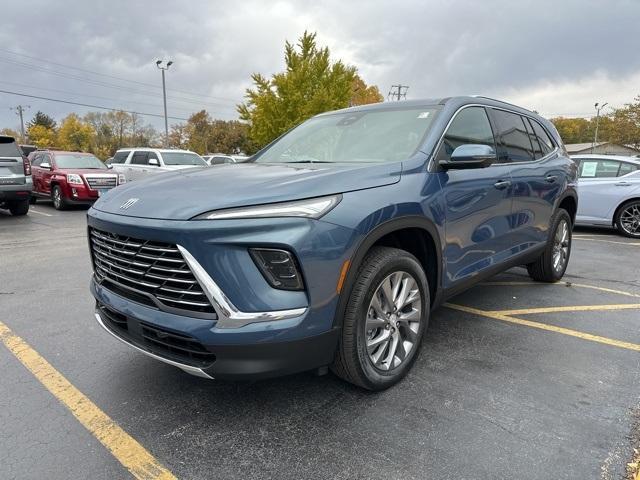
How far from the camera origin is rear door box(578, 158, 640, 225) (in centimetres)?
875

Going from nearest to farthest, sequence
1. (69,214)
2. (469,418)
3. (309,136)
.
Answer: (469,418) < (309,136) < (69,214)

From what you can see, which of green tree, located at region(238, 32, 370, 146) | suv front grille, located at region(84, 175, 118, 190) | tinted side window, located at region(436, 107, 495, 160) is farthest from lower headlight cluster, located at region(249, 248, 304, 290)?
green tree, located at region(238, 32, 370, 146)

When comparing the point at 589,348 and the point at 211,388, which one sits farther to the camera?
the point at 589,348

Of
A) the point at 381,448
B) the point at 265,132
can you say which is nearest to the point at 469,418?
the point at 381,448

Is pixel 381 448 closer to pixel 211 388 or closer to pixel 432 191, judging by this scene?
pixel 211 388

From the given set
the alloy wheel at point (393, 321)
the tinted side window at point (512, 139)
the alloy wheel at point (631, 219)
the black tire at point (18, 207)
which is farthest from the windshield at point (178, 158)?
the alloy wheel at point (393, 321)

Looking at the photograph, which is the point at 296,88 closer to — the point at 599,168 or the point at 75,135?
the point at 599,168

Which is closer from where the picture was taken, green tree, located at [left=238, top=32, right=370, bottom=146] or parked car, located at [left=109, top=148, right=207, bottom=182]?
parked car, located at [left=109, top=148, right=207, bottom=182]

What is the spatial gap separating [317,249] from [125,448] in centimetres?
138

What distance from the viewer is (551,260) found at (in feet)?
16.3

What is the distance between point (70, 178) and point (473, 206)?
11.9 meters

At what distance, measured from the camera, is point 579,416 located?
2.54 meters

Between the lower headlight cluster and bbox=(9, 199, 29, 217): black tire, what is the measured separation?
11462 millimetres

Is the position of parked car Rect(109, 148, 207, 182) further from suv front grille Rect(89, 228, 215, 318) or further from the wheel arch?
the wheel arch
